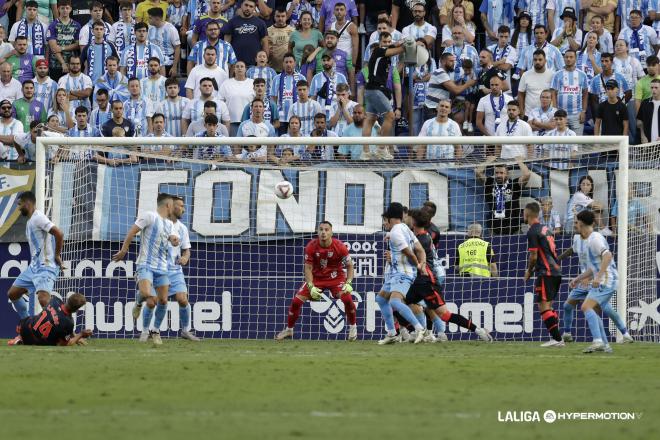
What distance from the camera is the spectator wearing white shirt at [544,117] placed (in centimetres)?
2134

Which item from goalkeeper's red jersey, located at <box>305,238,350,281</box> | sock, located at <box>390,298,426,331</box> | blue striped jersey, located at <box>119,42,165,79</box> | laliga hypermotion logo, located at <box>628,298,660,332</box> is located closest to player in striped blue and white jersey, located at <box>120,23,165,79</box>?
blue striped jersey, located at <box>119,42,165,79</box>

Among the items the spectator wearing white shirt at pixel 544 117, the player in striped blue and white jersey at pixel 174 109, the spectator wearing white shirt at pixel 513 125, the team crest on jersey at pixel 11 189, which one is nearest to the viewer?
the team crest on jersey at pixel 11 189

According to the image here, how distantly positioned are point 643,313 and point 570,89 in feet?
15.8

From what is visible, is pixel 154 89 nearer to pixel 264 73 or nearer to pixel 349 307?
pixel 264 73

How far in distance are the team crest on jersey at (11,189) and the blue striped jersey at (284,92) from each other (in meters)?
4.77

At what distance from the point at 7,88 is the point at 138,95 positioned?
2589 mm

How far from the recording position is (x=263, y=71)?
22.9m

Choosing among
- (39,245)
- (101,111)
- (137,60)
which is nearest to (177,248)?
(39,245)

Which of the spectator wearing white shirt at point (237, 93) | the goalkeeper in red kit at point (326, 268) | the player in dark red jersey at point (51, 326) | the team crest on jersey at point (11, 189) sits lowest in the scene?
the player in dark red jersey at point (51, 326)

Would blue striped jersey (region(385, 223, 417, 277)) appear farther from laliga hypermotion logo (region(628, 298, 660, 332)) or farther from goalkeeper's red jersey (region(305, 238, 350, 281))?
laliga hypermotion logo (region(628, 298, 660, 332))

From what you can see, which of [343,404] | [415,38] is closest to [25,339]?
[343,404]

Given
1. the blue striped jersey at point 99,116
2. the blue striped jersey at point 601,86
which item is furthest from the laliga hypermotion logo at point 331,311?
the blue striped jersey at point 601,86

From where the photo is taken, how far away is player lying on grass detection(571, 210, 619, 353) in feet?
47.5

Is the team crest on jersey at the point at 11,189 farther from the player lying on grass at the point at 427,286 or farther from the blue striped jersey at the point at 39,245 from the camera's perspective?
the player lying on grass at the point at 427,286
